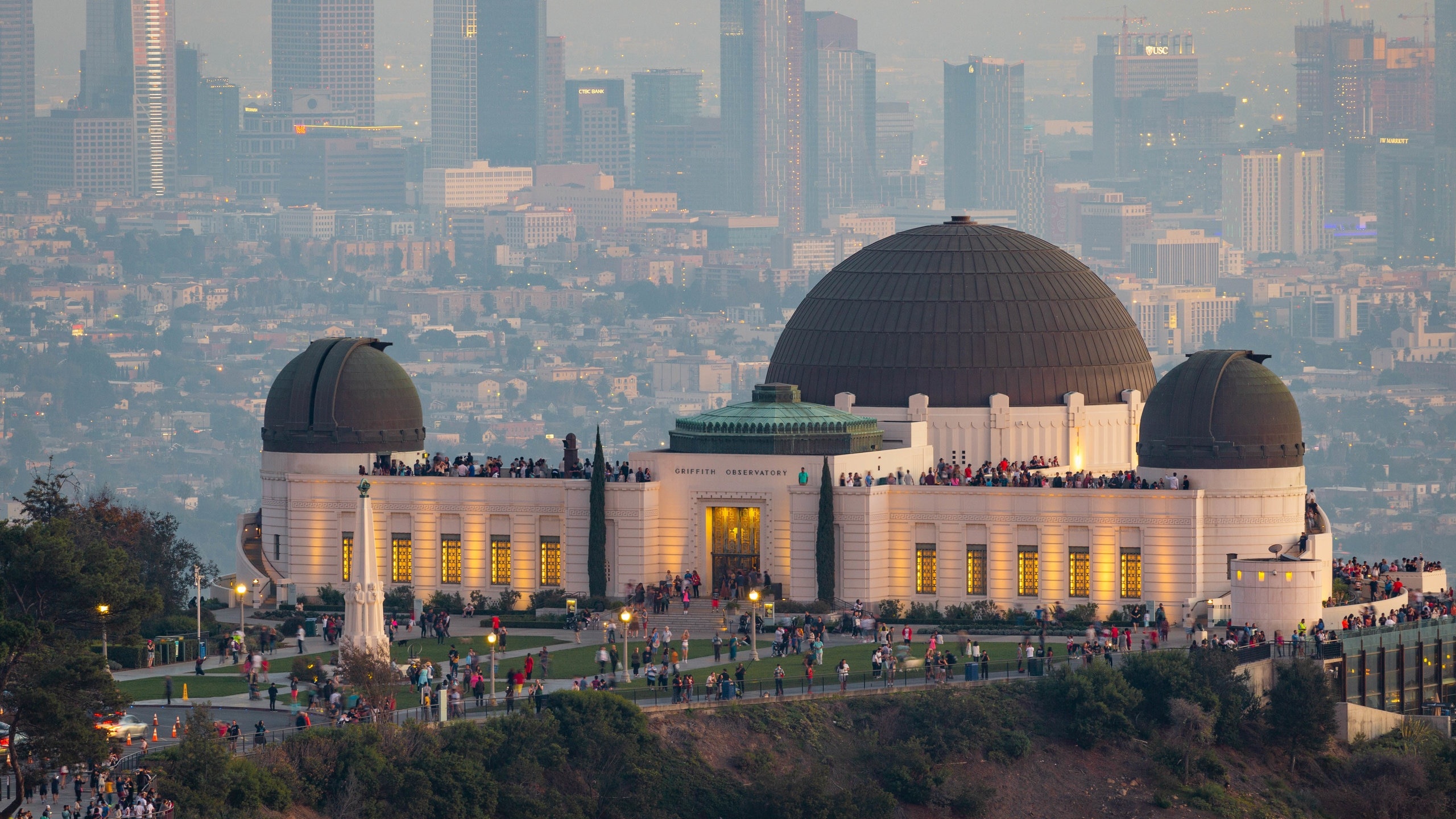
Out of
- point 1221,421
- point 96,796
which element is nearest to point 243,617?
point 96,796

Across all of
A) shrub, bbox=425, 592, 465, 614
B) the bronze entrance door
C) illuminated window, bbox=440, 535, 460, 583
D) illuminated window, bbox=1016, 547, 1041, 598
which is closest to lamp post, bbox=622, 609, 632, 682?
the bronze entrance door

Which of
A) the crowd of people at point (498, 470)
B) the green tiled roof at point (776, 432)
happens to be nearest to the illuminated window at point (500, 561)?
the crowd of people at point (498, 470)

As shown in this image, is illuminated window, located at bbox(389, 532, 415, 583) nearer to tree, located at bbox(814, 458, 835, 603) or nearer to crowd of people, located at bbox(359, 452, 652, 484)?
crowd of people, located at bbox(359, 452, 652, 484)

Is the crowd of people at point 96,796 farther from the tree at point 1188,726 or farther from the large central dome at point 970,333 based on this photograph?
the large central dome at point 970,333

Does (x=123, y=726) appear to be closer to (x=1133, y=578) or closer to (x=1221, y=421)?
(x=1133, y=578)

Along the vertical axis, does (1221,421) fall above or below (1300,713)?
above

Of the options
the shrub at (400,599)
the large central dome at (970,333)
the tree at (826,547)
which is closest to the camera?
the tree at (826,547)
